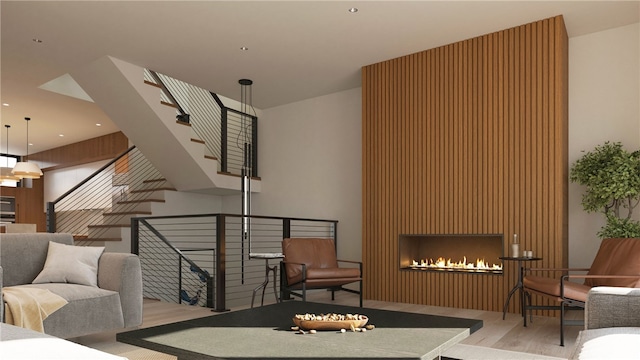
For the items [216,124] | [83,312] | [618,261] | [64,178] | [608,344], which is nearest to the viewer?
[608,344]

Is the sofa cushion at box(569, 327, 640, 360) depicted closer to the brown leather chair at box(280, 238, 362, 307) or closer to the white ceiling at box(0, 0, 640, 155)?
the brown leather chair at box(280, 238, 362, 307)

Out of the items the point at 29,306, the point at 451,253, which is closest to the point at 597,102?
the point at 451,253

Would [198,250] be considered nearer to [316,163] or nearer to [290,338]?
[316,163]

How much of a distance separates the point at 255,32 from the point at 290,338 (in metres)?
4.11

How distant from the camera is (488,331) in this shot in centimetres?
445

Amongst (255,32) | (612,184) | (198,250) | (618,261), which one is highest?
(255,32)

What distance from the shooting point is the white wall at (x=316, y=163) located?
7641mm

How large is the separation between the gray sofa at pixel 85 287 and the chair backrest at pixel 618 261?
12.8 ft

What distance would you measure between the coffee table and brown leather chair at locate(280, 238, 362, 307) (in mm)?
2311

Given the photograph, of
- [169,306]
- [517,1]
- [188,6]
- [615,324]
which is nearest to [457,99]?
[517,1]

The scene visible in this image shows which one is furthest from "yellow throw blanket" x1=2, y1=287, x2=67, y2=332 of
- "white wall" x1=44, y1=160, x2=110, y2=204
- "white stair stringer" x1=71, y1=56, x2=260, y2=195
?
"white wall" x1=44, y1=160, x2=110, y2=204

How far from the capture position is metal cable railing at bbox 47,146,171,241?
8144 mm

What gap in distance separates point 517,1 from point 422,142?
1930 millimetres

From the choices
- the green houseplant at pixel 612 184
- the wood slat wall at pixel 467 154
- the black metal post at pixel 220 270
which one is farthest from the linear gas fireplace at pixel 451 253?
the black metal post at pixel 220 270
